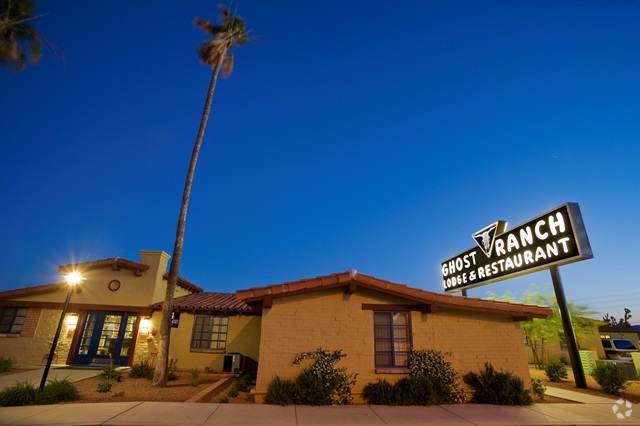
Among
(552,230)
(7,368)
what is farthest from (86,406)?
(552,230)

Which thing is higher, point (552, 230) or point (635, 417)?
point (552, 230)

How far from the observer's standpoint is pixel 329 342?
970cm

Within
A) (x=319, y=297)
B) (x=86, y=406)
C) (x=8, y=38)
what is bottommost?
(x=86, y=406)

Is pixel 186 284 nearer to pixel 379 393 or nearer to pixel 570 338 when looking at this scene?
pixel 379 393

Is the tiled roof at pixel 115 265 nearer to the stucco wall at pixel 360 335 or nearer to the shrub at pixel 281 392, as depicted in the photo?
the stucco wall at pixel 360 335

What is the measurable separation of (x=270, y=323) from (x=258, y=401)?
210 cm

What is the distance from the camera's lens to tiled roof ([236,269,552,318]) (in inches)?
381

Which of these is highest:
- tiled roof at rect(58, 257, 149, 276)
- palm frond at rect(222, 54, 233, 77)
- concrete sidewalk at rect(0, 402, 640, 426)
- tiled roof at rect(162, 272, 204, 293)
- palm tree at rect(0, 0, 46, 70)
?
palm frond at rect(222, 54, 233, 77)

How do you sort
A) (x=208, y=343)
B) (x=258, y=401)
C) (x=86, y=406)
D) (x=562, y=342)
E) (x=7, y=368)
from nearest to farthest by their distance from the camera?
1. (x=86, y=406)
2. (x=258, y=401)
3. (x=7, y=368)
4. (x=208, y=343)
5. (x=562, y=342)

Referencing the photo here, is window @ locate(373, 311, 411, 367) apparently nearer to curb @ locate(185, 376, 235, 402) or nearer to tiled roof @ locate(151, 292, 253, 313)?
curb @ locate(185, 376, 235, 402)

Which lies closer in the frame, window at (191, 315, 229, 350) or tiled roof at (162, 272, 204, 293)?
window at (191, 315, 229, 350)

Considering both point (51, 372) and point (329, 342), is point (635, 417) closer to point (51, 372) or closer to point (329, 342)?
point (329, 342)

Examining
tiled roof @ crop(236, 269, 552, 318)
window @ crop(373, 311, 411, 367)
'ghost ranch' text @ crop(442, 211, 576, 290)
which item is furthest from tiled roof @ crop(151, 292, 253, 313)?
A: 'ghost ranch' text @ crop(442, 211, 576, 290)

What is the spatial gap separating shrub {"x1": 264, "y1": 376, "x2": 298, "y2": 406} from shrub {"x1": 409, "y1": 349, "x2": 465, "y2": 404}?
11.7 feet
